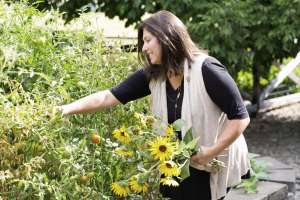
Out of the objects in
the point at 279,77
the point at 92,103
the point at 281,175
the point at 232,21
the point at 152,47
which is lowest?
the point at 281,175

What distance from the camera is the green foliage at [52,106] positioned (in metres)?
2.23

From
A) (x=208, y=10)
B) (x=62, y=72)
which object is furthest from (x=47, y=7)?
(x=62, y=72)

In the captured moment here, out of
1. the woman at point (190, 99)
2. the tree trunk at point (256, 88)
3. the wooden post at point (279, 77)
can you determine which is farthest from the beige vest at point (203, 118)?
the wooden post at point (279, 77)

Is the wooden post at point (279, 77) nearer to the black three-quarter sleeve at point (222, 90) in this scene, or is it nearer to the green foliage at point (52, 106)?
the green foliage at point (52, 106)

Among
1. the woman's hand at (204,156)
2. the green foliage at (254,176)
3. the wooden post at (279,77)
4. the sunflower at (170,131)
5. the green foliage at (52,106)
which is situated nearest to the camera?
the green foliage at (52,106)

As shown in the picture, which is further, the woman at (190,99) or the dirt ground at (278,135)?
A: the dirt ground at (278,135)

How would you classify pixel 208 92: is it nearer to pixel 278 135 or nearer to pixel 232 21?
pixel 232 21

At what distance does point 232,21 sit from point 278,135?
2000 mm

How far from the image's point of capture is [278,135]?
7426 millimetres

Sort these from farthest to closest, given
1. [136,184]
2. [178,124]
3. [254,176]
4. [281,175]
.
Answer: [281,175]
[254,176]
[178,124]
[136,184]

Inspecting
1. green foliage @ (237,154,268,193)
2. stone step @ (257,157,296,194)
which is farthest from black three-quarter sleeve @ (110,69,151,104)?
stone step @ (257,157,296,194)

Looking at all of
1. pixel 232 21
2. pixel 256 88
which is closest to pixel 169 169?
pixel 232 21

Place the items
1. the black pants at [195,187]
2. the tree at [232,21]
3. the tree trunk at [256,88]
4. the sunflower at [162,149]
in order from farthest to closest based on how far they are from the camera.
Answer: the tree trunk at [256,88] < the tree at [232,21] < the black pants at [195,187] < the sunflower at [162,149]

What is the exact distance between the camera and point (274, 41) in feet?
20.2
